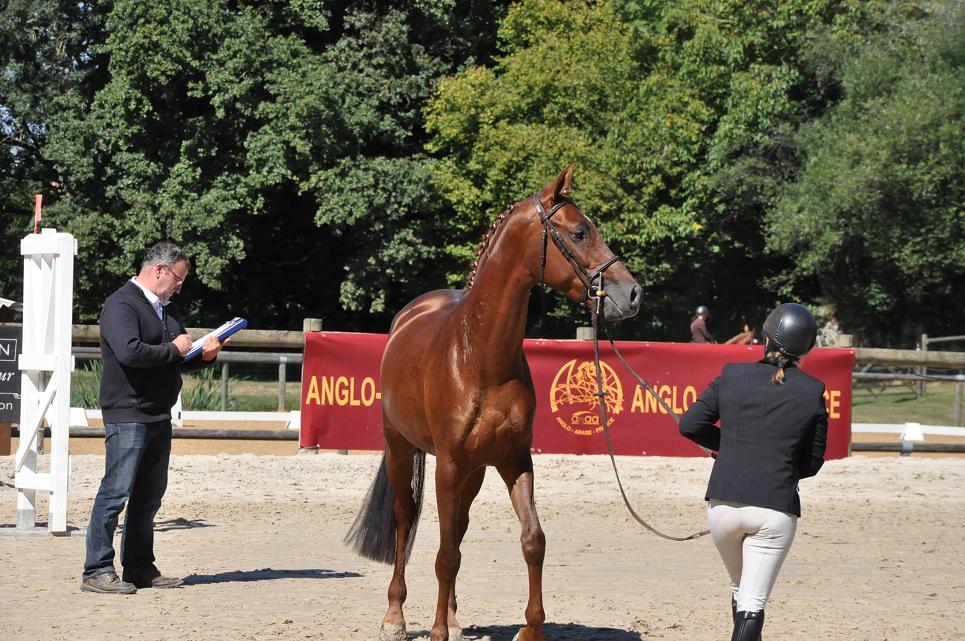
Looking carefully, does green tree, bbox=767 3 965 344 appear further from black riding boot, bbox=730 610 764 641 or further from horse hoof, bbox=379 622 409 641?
black riding boot, bbox=730 610 764 641

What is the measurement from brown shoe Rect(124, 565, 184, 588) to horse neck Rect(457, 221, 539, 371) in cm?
261

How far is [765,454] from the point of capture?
3.96 m

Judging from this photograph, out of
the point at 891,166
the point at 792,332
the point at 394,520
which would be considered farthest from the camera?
the point at 891,166

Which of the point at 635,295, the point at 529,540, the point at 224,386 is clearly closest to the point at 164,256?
the point at 529,540

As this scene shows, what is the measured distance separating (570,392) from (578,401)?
5.1 inches

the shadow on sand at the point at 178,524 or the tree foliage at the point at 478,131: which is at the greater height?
the tree foliage at the point at 478,131

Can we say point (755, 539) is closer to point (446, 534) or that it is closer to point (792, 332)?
point (792, 332)

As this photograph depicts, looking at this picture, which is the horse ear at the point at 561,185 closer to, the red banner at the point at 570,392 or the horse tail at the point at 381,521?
the horse tail at the point at 381,521

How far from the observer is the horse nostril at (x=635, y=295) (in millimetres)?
4645

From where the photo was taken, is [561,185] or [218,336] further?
[218,336]

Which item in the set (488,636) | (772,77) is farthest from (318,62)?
(488,636)

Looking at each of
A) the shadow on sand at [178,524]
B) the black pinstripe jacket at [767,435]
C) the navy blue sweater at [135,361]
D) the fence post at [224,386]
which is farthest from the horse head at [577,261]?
the fence post at [224,386]

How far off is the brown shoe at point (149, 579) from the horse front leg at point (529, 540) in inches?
96.3

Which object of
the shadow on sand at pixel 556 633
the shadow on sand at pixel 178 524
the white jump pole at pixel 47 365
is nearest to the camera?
the shadow on sand at pixel 556 633
